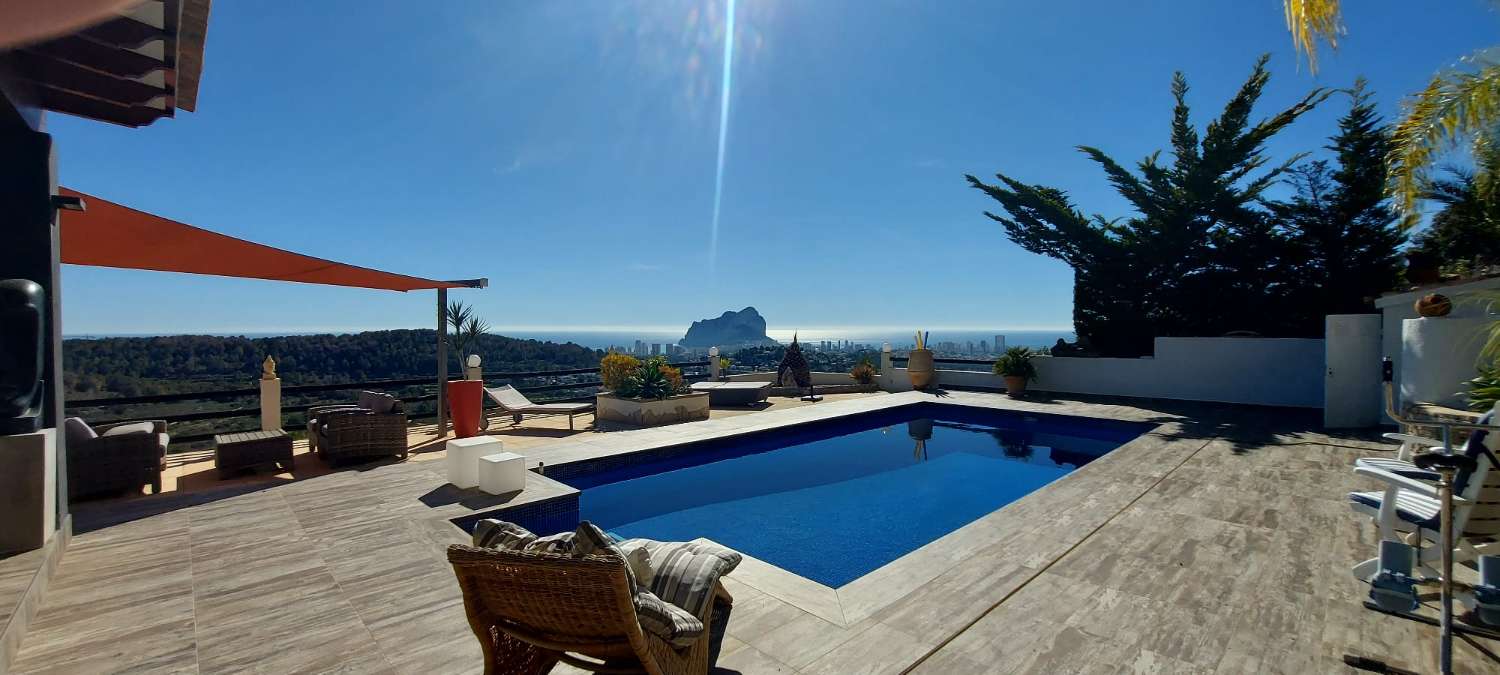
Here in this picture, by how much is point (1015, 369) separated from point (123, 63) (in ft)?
39.0

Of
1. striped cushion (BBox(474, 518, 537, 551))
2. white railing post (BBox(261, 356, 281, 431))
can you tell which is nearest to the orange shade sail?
white railing post (BBox(261, 356, 281, 431))

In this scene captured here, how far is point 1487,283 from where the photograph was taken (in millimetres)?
5875

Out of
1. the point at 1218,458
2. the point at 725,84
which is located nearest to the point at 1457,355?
the point at 1218,458

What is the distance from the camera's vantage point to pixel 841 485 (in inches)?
245

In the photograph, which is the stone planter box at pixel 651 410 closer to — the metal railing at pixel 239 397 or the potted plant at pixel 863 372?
the metal railing at pixel 239 397

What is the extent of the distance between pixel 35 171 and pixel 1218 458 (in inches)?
362

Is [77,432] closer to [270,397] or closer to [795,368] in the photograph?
[270,397]

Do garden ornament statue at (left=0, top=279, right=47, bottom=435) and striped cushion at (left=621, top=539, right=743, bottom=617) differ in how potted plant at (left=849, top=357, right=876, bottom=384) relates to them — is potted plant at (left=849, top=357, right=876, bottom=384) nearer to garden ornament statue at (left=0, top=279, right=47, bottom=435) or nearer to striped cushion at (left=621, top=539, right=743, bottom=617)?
striped cushion at (left=621, top=539, right=743, bottom=617)

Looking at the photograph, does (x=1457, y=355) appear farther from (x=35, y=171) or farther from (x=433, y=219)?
(x=433, y=219)

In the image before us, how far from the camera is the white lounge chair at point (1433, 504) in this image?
236cm

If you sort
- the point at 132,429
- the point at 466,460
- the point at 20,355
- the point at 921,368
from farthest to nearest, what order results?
the point at 921,368 → the point at 132,429 → the point at 466,460 → the point at 20,355

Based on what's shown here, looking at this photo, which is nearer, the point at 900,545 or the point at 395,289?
the point at 900,545

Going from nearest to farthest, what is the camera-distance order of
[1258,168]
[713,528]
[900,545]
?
1. [900,545]
2. [713,528]
3. [1258,168]

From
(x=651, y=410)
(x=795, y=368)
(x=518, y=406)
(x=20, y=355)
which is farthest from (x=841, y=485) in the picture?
(x=795, y=368)
